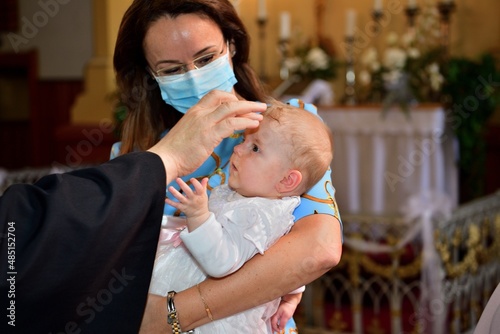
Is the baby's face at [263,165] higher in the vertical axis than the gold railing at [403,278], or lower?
higher

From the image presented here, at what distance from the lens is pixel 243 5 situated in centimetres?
780

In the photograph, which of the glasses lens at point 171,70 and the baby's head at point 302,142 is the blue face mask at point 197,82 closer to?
the glasses lens at point 171,70

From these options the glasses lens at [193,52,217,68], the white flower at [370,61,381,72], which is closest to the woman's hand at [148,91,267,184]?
Answer: the glasses lens at [193,52,217,68]

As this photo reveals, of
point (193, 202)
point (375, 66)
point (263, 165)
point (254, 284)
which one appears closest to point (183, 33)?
point (263, 165)

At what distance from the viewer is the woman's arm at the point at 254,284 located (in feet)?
5.29

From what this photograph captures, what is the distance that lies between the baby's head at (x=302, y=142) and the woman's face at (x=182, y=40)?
28 cm

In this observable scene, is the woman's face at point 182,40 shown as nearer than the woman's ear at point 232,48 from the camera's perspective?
Yes

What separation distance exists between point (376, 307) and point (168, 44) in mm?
2848

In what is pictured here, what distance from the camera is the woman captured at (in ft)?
5.31

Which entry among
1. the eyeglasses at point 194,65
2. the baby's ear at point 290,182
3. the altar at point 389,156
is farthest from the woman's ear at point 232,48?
the altar at point 389,156

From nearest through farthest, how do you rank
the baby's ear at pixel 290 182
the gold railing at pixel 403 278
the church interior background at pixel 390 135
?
the baby's ear at pixel 290 182
the gold railing at pixel 403 278
the church interior background at pixel 390 135

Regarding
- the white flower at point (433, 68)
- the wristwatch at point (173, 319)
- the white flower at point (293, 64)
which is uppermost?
the wristwatch at point (173, 319)

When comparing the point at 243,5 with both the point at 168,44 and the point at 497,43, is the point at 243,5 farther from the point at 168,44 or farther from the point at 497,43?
the point at 168,44

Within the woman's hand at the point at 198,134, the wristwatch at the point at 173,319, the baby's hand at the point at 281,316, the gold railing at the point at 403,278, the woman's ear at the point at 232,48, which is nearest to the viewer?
the woman's hand at the point at 198,134
